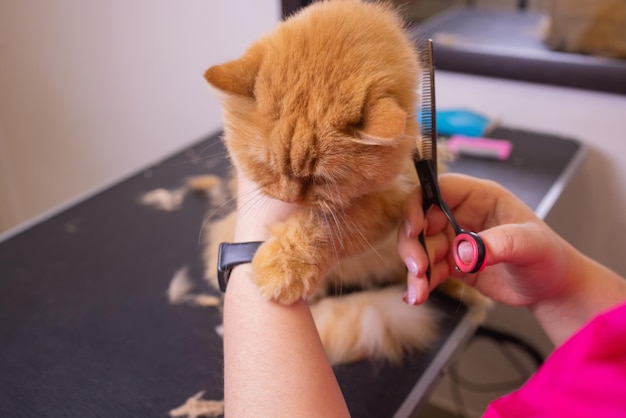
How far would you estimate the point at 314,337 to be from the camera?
2.22 ft

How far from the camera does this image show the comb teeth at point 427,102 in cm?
68

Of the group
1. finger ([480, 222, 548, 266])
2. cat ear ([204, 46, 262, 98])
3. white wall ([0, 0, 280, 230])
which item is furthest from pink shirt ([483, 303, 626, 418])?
white wall ([0, 0, 280, 230])

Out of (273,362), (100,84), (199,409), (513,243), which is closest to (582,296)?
(513,243)

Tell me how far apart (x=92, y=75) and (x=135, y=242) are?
1348 millimetres

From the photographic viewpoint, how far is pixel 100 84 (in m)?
2.18

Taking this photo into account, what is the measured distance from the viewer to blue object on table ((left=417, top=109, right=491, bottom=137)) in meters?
1.40

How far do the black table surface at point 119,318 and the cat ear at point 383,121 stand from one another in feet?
1.24

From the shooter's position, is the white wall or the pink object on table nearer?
the pink object on table

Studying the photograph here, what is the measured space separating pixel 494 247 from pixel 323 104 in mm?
Result: 261

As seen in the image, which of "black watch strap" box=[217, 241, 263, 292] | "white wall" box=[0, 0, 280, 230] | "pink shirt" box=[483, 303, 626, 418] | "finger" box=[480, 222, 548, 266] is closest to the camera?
"pink shirt" box=[483, 303, 626, 418]

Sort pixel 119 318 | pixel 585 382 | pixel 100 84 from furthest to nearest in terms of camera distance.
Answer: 1. pixel 100 84
2. pixel 119 318
3. pixel 585 382

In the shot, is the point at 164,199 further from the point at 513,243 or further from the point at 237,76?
the point at 513,243

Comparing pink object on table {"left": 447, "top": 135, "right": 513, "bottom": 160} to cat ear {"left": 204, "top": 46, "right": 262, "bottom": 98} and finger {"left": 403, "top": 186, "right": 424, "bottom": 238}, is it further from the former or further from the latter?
cat ear {"left": 204, "top": 46, "right": 262, "bottom": 98}

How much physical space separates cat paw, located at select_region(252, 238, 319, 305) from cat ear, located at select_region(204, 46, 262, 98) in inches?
8.0
